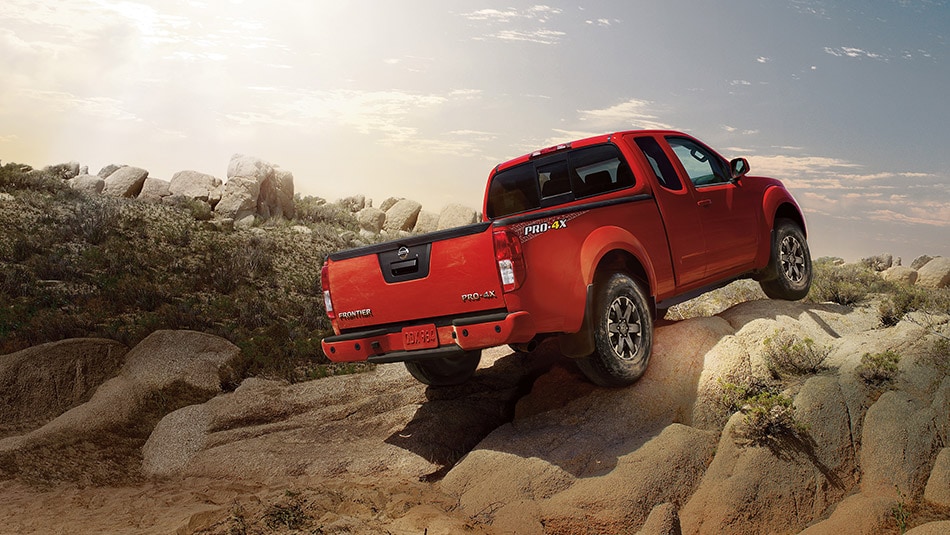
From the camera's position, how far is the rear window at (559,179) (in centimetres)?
673

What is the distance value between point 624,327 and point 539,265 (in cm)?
117

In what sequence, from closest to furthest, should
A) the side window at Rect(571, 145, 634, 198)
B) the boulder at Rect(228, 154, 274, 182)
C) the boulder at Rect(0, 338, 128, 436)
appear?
the side window at Rect(571, 145, 634, 198)
the boulder at Rect(0, 338, 128, 436)
the boulder at Rect(228, 154, 274, 182)

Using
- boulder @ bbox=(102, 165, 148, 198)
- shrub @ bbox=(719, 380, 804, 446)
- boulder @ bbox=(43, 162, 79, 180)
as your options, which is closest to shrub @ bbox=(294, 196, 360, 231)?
boulder @ bbox=(102, 165, 148, 198)

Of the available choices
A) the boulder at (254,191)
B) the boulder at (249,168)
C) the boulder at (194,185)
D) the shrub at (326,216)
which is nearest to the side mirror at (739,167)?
the boulder at (254,191)

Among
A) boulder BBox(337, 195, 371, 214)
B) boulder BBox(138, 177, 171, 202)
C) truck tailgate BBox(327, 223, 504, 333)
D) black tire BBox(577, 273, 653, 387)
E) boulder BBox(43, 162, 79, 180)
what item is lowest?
black tire BBox(577, 273, 653, 387)

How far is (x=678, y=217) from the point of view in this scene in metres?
6.82

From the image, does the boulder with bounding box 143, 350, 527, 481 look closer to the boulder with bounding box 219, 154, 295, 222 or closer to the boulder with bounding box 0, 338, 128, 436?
the boulder with bounding box 0, 338, 128, 436

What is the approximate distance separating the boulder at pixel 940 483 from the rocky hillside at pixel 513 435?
10mm

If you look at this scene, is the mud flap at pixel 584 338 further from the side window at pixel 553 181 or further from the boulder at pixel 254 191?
the boulder at pixel 254 191

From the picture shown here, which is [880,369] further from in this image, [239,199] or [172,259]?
[239,199]

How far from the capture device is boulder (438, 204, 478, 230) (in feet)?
95.2

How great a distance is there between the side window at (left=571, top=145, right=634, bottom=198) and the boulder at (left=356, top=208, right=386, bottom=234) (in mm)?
22487

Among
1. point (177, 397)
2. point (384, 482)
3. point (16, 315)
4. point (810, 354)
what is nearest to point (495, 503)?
point (384, 482)

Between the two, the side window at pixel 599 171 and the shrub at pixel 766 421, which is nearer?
the shrub at pixel 766 421
